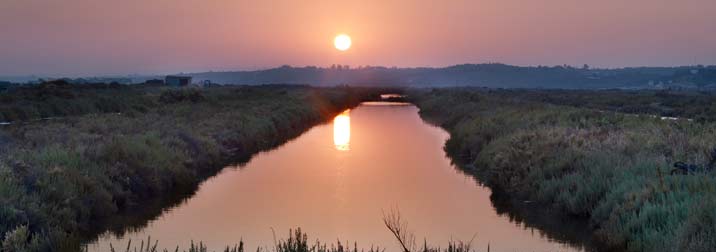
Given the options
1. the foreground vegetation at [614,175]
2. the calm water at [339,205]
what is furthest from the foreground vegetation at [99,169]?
the foreground vegetation at [614,175]

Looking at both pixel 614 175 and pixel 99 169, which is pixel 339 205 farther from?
pixel 614 175

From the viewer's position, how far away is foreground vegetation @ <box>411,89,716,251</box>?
1070 centimetres

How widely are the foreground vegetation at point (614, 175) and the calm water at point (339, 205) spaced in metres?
1.12

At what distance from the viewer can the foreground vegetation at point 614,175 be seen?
35.1ft

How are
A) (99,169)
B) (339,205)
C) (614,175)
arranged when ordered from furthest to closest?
1. (339,205)
2. (99,169)
3. (614,175)

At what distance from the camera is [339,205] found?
16.9m

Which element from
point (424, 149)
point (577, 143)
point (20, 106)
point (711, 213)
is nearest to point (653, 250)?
point (711, 213)

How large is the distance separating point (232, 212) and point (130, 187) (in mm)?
3045

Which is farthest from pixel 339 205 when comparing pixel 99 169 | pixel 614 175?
pixel 614 175

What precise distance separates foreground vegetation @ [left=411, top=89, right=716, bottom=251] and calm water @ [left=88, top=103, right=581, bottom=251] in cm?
112

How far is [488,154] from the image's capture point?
2273 cm

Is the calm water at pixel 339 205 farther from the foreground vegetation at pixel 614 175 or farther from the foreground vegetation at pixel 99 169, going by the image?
the foreground vegetation at pixel 614 175

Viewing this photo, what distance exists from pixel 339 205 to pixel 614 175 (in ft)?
22.3

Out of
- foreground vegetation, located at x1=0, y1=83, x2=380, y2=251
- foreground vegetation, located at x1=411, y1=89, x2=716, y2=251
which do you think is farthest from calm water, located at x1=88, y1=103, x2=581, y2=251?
foreground vegetation, located at x1=411, y1=89, x2=716, y2=251
